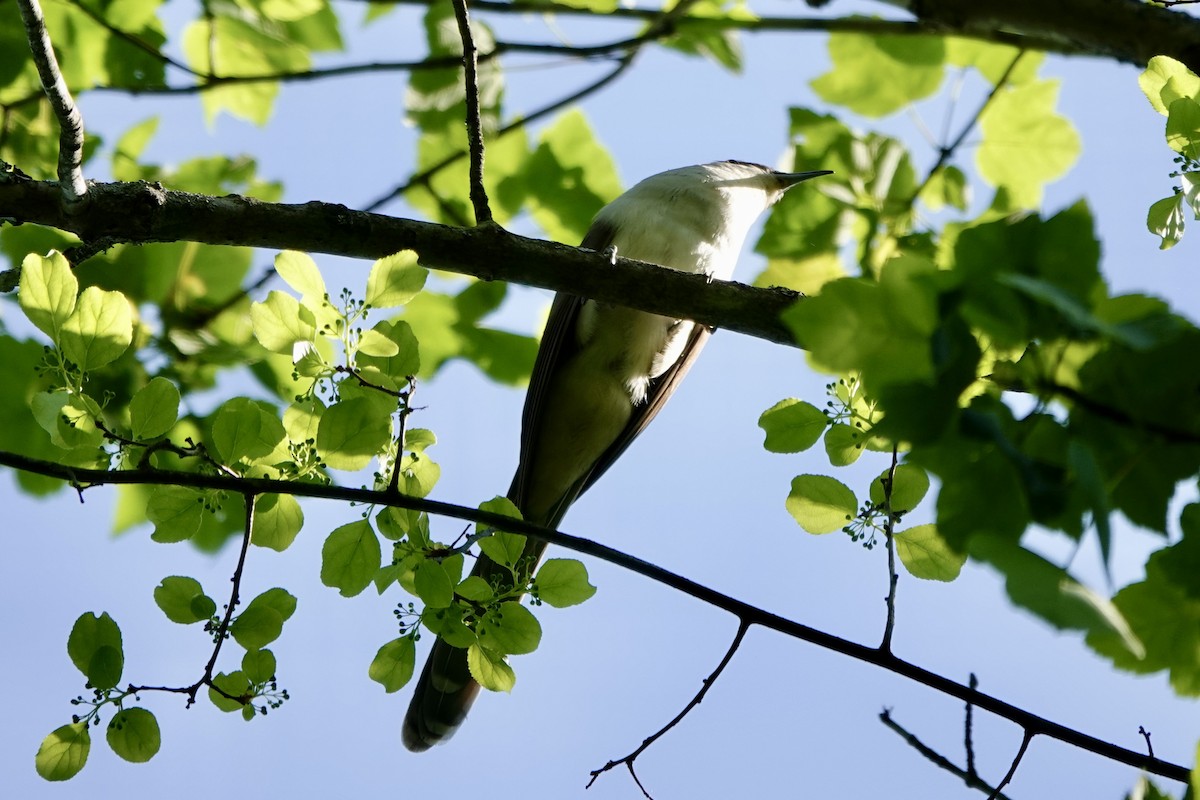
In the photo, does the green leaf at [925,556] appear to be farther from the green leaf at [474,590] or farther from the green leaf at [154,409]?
the green leaf at [154,409]

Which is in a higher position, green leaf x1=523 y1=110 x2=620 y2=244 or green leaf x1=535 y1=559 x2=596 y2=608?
green leaf x1=523 y1=110 x2=620 y2=244

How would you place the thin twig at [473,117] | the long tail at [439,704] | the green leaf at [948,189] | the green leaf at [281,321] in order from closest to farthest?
1. the green leaf at [281,321]
2. the thin twig at [473,117]
3. the long tail at [439,704]
4. the green leaf at [948,189]

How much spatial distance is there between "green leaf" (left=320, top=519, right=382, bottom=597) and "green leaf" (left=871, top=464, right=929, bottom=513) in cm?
123

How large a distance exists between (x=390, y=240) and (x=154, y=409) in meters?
0.98

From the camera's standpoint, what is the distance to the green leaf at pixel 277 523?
254 cm

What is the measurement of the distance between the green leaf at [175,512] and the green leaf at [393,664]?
1.76ft

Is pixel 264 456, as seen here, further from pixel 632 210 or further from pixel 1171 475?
pixel 632 210

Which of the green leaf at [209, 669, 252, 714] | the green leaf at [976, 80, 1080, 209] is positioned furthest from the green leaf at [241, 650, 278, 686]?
the green leaf at [976, 80, 1080, 209]

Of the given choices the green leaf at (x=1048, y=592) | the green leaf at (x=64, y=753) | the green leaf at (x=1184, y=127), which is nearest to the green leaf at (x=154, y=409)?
the green leaf at (x=64, y=753)

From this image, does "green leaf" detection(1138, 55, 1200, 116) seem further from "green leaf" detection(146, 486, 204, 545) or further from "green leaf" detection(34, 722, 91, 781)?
"green leaf" detection(34, 722, 91, 781)

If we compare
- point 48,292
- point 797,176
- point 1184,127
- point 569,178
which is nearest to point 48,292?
point 48,292

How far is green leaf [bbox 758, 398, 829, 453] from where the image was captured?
2566 millimetres

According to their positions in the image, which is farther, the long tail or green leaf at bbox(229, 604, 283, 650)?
the long tail

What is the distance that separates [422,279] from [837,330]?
118cm
